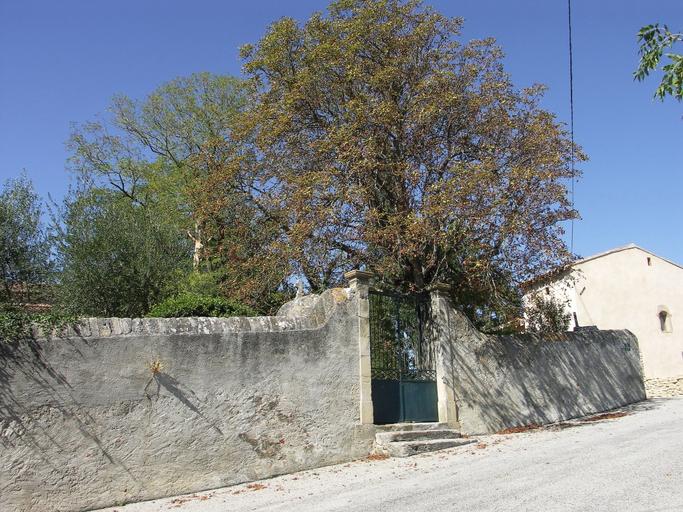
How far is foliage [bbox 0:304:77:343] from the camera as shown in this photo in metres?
6.93

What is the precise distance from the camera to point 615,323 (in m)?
24.8

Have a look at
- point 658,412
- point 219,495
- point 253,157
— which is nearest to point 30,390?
point 219,495

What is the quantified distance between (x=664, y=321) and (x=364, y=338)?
68.4 feet

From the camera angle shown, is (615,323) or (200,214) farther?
(615,323)

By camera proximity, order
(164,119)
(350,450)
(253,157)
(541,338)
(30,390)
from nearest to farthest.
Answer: (30,390) < (350,450) < (541,338) < (253,157) < (164,119)

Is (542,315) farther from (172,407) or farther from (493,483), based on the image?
(172,407)

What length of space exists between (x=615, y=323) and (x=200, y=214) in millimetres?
18668

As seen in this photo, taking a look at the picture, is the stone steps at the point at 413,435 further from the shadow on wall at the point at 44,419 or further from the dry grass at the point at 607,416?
the dry grass at the point at 607,416

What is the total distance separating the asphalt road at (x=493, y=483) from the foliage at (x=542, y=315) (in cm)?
422

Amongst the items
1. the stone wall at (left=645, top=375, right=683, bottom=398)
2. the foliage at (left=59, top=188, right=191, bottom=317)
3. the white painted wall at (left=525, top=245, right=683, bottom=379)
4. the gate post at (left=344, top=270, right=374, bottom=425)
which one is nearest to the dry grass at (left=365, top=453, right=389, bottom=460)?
the gate post at (left=344, top=270, right=374, bottom=425)

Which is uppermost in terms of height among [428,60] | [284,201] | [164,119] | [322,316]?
[164,119]

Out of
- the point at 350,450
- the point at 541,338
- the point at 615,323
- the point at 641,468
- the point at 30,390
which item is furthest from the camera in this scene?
the point at 615,323

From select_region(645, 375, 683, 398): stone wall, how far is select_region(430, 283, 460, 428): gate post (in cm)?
1306

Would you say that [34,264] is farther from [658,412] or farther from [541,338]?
[658,412]
